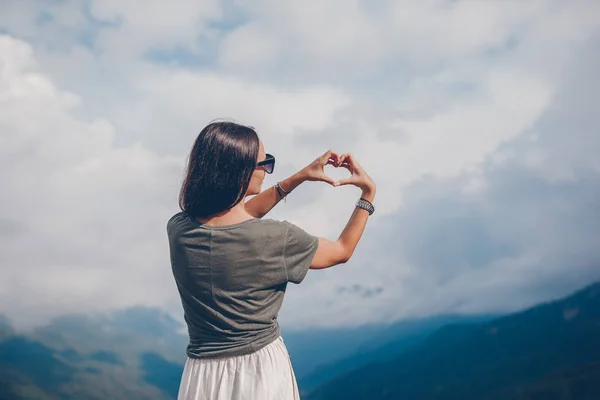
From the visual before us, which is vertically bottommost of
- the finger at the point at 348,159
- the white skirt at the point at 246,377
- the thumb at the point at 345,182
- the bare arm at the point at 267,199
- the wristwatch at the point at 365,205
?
the white skirt at the point at 246,377

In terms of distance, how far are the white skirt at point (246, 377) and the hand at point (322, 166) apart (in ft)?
2.47

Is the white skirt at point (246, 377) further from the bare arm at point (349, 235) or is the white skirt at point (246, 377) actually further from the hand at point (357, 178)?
the hand at point (357, 178)

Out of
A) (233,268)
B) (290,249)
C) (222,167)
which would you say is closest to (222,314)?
(233,268)

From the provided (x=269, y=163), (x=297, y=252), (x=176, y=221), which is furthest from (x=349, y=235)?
(x=176, y=221)

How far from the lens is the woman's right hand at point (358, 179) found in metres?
2.79

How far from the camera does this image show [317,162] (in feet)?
9.34

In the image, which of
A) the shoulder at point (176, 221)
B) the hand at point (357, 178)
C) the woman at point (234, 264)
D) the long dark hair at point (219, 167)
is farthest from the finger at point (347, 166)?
the shoulder at point (176, 221)

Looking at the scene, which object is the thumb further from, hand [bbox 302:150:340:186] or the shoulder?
the shoulder

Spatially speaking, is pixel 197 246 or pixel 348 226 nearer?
pixel 197 246

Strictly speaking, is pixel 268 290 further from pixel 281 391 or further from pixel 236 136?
pixel 236 136

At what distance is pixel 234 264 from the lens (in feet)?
8.28

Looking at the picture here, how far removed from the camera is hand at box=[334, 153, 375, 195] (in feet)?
9.16

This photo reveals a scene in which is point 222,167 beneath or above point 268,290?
above

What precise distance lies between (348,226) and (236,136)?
2.08 feet
